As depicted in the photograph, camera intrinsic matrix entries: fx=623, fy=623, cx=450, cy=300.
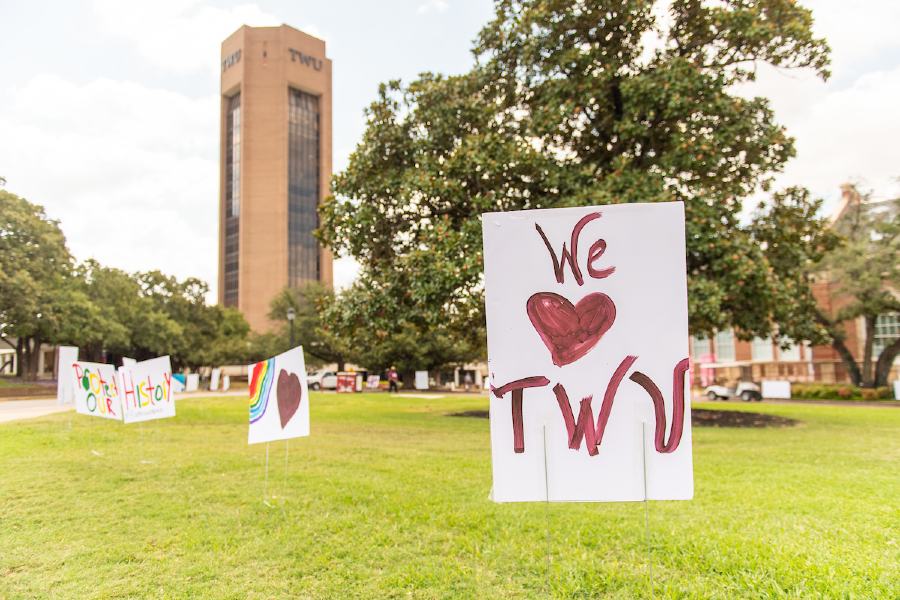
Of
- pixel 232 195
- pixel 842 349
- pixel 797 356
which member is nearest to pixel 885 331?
pixel 797 356

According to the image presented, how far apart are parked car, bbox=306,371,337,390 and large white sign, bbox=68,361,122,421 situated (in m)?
31.1

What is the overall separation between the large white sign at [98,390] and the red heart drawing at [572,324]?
380 inches

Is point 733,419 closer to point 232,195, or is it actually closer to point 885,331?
point 885,331

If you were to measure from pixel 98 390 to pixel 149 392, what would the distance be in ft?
7.10

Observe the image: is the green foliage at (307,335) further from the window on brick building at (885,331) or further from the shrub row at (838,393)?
the window on brick building at (885,331)

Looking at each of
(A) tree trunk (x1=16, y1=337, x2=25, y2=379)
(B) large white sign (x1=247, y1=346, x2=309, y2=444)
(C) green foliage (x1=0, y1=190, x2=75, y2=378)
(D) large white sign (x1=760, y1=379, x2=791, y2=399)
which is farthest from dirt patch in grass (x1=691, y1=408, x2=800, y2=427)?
(A) tree trunk (x1=16, y1=337, x2=25, y2=379)

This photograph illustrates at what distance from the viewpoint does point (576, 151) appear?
56.0 feet

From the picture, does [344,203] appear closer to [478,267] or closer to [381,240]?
[381,240]

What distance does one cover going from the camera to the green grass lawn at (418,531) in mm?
4297

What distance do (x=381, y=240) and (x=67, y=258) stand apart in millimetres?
26921

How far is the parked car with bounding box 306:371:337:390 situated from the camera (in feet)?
143

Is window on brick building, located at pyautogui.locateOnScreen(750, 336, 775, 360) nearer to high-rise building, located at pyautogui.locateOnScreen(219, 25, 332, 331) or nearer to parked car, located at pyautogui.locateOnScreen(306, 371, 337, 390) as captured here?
parked car, located at pyautogui.locateOnScreen(306, 371, 337, 390)

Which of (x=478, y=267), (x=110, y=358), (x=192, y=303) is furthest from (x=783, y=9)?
(x=110, y=358)

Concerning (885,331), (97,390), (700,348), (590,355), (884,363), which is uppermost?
(885,331)
